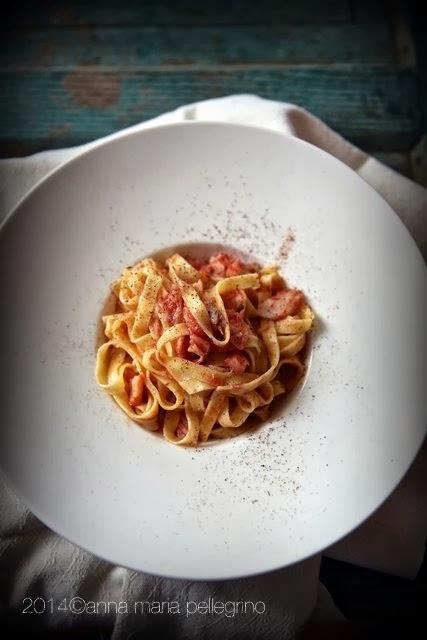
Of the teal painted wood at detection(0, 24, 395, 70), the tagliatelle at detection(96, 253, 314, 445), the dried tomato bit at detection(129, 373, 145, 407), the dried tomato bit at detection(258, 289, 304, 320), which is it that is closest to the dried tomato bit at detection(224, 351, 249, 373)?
the tagliatelle at detection(96, 253, 314, 445)

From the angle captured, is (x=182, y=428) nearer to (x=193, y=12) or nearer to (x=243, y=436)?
(x=243, y=436)

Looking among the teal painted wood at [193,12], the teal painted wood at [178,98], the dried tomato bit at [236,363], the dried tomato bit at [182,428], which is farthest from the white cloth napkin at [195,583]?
the teal painted wood at [193,12]

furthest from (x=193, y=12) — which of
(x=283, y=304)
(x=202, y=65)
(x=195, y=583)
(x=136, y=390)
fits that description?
(x=195, y=583)

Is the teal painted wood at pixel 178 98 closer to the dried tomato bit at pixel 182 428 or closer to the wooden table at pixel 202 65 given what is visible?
the wooden table at pixel 202 65

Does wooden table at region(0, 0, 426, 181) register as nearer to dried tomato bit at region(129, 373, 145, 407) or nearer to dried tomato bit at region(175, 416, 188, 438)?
dried tomato bit at region(129, 373, 145, 407)

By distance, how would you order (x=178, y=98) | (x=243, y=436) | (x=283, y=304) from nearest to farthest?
(x=243, y=436), (x=283, y=304), (x=178, y=98)

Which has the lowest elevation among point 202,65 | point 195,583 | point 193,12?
point 195,583

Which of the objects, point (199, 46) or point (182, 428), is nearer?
point (182, 428)
